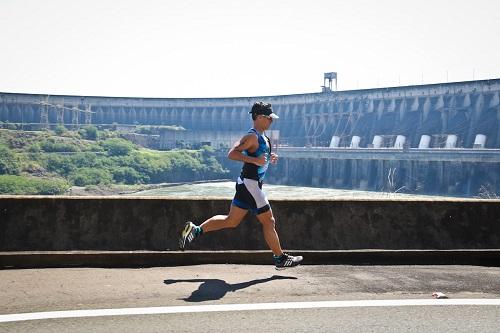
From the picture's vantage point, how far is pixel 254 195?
6.44 meters

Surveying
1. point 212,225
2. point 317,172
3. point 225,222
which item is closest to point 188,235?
point 212,225

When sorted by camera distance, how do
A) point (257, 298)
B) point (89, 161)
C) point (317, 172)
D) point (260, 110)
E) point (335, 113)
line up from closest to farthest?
point (257, 298), point (260, 110), point (317, 172), point (335, 113), point (89, 161)

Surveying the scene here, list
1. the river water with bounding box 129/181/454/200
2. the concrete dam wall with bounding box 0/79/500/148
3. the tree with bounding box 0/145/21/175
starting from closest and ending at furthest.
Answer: the river water with bounding box 129/181/454/200, the concrete dam wall with bounding box 0/79/500/148, the tree with bounding box 0/145/21/175

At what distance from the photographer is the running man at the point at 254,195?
6.44m

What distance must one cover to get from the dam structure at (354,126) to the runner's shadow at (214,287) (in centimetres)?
5781

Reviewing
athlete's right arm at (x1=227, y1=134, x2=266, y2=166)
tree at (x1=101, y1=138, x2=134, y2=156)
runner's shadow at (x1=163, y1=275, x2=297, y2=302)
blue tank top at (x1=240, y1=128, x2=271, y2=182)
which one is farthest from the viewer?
tree at (x1=101, y1=138, x2=134, y2=156)

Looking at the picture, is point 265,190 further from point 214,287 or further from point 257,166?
point 214,287

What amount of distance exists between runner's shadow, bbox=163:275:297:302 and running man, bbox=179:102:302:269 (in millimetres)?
463

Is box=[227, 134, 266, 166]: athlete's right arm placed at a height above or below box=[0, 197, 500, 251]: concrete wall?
above

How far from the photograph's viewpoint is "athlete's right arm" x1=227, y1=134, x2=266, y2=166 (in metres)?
6.38

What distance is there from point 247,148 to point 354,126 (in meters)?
104

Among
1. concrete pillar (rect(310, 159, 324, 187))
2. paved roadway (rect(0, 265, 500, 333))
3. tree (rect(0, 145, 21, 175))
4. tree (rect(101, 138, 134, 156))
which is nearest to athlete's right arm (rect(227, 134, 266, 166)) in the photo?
paved roadway (rect(0, 265, 500, 333))

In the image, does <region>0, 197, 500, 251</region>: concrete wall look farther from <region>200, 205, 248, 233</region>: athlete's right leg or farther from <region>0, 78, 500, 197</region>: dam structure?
<region>0, 78, 500, 197</region>: dam structure

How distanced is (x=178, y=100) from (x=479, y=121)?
221 ft
